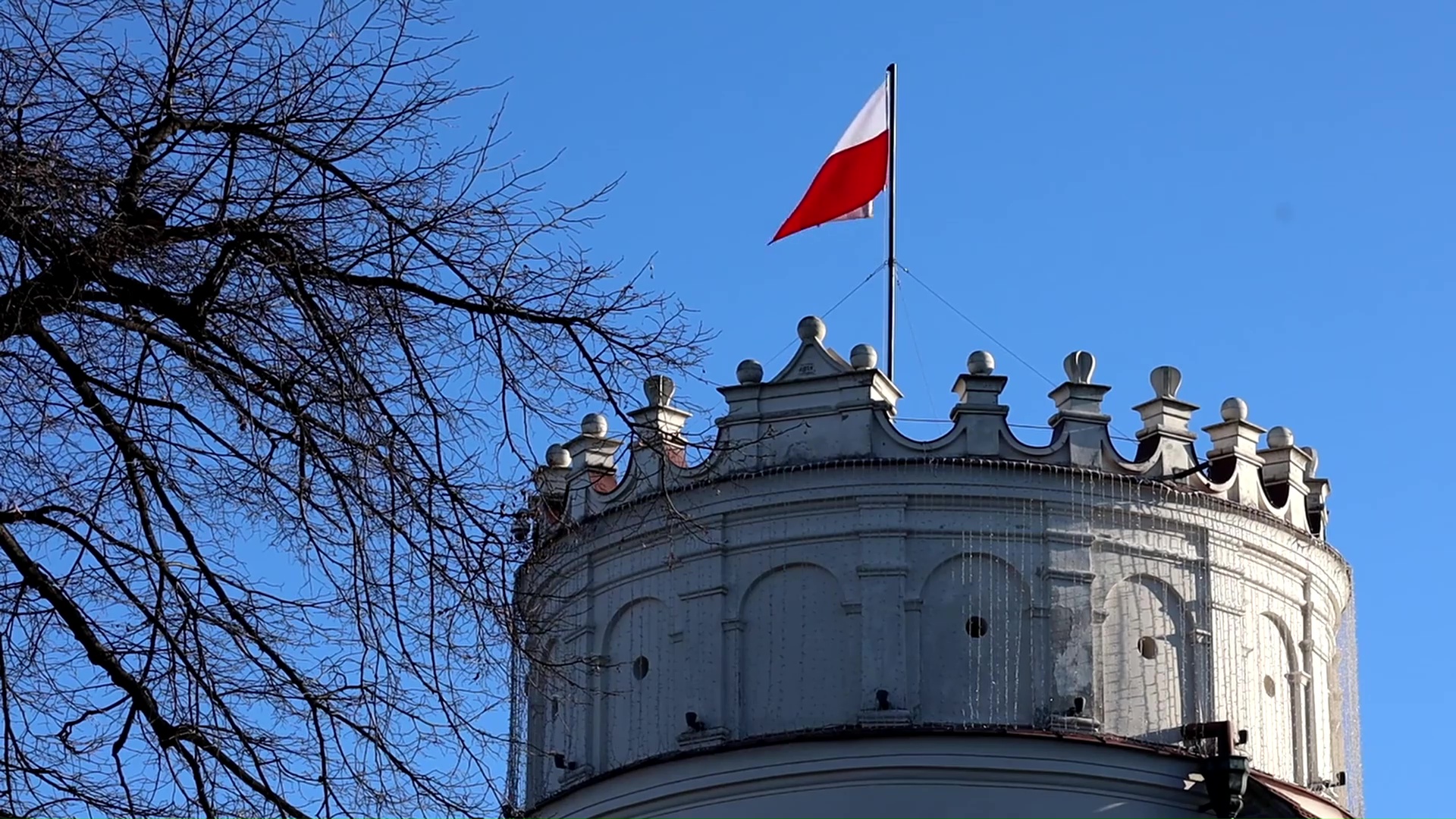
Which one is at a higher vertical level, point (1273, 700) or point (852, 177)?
point (852, 177)

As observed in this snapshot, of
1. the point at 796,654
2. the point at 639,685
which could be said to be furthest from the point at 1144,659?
the point at 639,685

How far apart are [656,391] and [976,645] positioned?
60.5 ft

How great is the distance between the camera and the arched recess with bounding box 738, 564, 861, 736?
3462 cm

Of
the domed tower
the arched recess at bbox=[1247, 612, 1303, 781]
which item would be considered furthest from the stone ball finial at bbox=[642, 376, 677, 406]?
the arched recess at bbox=[1247, 612, 1303, 781]

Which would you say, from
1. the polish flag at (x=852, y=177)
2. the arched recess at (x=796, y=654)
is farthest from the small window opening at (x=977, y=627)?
the polish flag at (x=852, y=177)

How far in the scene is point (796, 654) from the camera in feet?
115

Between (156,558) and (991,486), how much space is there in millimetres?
23937

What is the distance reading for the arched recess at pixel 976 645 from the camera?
3438 cm

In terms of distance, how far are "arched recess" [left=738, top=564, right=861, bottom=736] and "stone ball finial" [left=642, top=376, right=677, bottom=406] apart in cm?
1812

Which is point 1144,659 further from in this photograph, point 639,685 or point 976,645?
point 639,685

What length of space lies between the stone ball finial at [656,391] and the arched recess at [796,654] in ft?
59.5

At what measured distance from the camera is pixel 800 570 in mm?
35250

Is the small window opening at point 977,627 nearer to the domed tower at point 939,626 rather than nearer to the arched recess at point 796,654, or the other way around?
the domed tower at point 939,626

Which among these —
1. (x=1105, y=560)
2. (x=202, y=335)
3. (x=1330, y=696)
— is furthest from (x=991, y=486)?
(x=202, y=335)
